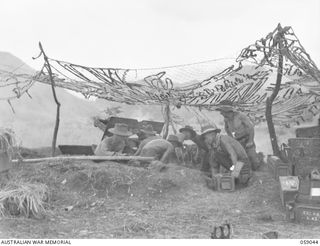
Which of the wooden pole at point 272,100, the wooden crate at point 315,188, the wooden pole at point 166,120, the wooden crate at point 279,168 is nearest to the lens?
the wooden crate at point 315,188

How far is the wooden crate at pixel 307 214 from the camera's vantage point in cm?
462

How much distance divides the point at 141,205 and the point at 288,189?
1.53m

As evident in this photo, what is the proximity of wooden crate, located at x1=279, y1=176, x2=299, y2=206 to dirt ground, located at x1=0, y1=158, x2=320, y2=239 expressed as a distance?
15 centimetres

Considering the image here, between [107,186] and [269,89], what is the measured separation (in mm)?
3047

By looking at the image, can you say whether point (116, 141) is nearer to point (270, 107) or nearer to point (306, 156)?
point (270, 107)

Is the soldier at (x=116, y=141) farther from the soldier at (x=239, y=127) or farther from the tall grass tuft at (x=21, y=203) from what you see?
the tall grass tuft at (x=21, y=203)

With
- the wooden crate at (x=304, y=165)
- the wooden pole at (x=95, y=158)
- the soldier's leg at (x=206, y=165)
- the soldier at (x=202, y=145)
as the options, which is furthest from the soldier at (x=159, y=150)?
the wooden crate at (x=304, y=165)

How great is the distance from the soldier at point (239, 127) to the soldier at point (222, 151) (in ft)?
2.49

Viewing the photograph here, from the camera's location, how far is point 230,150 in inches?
249

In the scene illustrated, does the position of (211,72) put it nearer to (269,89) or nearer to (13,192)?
(269,89)

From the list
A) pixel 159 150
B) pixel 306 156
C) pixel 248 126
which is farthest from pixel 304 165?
pixel 159 150

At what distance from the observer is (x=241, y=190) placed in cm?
580

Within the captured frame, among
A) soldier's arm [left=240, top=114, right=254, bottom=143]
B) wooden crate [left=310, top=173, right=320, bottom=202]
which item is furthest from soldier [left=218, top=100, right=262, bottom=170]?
wooden crate [left=310, top=173, right=320, bottom=202]

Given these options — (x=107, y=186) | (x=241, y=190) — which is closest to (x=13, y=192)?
(x=107, y=186)
